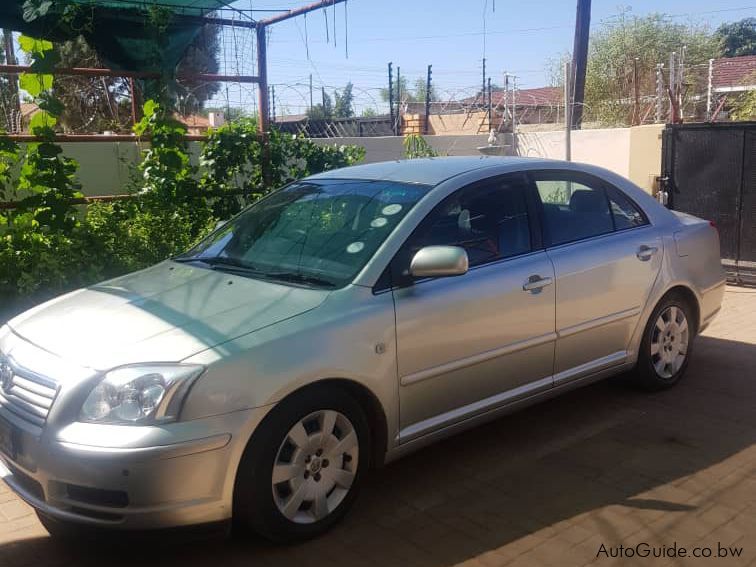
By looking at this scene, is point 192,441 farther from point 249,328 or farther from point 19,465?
point 19,465

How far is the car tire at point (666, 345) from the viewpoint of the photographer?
511 cm

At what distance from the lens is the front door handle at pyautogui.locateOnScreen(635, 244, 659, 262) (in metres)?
4.93

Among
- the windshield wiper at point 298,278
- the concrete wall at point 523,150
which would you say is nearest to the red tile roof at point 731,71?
the concrete wall at point 523,150

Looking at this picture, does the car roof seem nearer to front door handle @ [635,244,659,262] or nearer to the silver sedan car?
the silver sedan car

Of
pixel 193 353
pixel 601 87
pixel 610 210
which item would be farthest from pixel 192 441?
pixel 601 87

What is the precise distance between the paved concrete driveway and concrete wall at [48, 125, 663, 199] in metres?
4.93

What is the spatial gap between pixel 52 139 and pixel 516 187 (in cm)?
431

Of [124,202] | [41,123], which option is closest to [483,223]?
[124,202]

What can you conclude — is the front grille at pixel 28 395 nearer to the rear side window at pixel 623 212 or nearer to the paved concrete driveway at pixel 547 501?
the paved concrete driveway at pixel 547 501

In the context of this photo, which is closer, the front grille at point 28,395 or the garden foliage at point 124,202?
the front grille at point 28,395

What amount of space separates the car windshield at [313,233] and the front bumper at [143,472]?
1.00 m

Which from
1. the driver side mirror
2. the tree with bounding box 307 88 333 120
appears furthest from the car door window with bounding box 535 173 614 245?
the tree with bounding box 307 88 333 120

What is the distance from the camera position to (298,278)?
12.4 ft

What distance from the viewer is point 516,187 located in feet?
14.8
